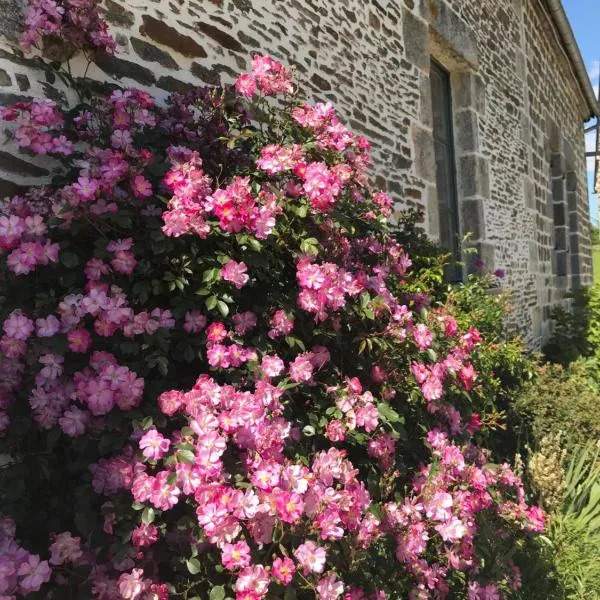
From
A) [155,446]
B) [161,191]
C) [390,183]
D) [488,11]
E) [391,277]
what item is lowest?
[155,446]

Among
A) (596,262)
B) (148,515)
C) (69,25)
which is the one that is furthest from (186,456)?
(596,262)

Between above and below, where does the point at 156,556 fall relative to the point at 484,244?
below

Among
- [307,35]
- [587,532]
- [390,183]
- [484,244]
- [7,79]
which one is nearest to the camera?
[7,79]

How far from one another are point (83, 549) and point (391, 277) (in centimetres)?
175

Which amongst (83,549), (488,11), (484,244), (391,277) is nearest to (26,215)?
(83,549)

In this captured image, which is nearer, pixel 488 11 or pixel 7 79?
pixel 7 79

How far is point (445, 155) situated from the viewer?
20.2ft

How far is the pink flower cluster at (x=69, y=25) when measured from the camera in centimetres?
206

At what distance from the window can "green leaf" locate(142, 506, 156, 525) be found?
494cm

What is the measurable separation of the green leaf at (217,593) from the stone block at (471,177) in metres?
5.25

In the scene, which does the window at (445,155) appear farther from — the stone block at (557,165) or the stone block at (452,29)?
the stone block at (557,165)

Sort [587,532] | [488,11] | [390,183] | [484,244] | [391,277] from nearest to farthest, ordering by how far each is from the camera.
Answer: [391,277]
[587,532]
[390,183]
[484,244]
[488,11]

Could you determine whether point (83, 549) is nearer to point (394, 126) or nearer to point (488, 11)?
point (394, 126)

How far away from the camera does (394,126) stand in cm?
460
